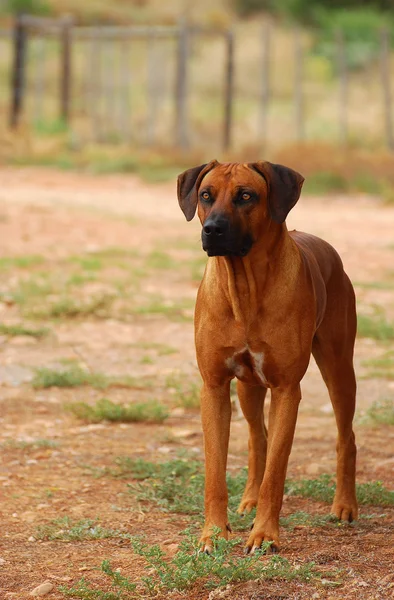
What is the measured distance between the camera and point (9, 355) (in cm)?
791

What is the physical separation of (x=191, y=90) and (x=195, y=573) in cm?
3109

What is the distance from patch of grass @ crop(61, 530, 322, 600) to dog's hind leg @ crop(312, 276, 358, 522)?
37.2 inches

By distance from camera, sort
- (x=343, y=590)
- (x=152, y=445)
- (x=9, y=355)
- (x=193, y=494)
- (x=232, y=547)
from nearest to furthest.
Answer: (x=343, y=590), (x=232, y=547), (x=193, y=494), (x=152, y=445), (x=9, y=355)

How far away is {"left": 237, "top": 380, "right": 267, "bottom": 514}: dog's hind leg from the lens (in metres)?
4.89

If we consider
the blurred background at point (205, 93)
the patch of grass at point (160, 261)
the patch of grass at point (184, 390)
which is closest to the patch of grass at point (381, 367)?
the patch of grass at point (184, 390)

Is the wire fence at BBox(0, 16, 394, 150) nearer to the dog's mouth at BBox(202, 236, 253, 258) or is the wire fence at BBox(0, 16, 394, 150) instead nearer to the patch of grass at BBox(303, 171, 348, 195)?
the patch of grass at BBox(303, 171, 348, 195)

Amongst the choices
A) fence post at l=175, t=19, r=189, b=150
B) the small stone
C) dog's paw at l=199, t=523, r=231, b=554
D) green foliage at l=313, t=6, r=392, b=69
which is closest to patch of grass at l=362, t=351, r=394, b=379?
dog's paw at l=199, t=523, r=231, b=554

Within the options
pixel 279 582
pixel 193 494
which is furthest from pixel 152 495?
pixel 279 582

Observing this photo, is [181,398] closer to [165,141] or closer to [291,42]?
[165,141]

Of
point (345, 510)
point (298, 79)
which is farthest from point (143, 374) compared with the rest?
point (298, 79)

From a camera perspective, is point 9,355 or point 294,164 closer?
point 9,355

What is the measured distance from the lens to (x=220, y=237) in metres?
4.13

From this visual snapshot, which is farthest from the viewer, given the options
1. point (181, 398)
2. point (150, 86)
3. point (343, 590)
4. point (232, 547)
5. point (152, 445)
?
point (150, 86)

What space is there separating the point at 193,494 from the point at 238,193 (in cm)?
154
